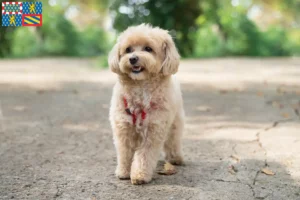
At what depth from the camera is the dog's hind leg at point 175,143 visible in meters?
4.03

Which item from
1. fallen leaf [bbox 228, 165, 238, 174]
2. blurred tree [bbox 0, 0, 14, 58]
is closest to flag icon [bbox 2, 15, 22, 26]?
fallen leaf [bbox 228, 165, 238, 174]

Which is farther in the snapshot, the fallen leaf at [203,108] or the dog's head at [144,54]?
the fallen leaf at [203,108]

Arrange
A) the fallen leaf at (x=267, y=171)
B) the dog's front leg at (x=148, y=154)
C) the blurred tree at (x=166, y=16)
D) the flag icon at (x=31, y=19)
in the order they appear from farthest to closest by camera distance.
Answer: the blurred tree at (x=166, y=16)
the flag icon at (x=31, y=19)
the fallen leaf at (x=267, y=171)
the dog's front leg at (x=148, y=154)

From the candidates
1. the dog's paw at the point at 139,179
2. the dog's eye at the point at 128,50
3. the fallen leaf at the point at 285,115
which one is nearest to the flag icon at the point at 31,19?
the dog's eye at the point at 128,50

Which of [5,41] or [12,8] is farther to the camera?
[5,41]

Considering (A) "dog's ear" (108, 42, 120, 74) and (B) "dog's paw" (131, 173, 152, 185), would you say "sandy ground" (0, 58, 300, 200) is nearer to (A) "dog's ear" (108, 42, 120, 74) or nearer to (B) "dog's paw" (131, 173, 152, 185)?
(B) "dog's paw" (131, 173, 152, 185)

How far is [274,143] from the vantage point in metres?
4.73

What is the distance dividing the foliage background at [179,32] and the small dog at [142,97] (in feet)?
33.0

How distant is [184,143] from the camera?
16.0 feet

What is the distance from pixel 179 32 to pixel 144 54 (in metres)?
12.2

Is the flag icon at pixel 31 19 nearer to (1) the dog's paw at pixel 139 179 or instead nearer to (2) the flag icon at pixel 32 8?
(2) the flag icon at pixel 32 8

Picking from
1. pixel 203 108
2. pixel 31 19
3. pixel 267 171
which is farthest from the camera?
pixel 203 108

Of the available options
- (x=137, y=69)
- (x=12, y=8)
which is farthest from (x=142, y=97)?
(x=12, y=8)

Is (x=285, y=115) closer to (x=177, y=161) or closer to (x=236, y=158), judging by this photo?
(x=236, y=158)
